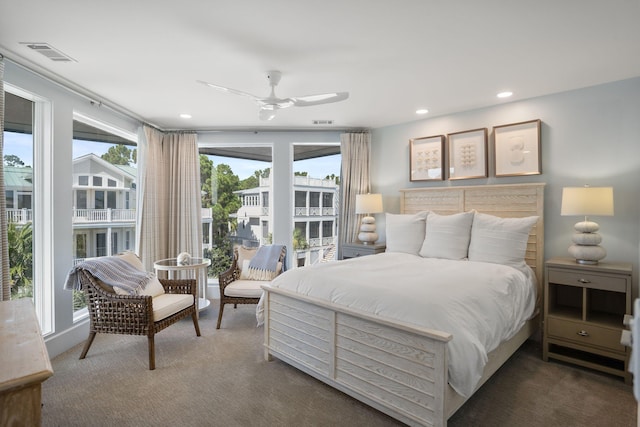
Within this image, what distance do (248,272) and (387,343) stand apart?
8.07 feet

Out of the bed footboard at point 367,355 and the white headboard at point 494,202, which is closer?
the bed footboard at point 367,355

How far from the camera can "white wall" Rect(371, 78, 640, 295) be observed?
3.07 metres

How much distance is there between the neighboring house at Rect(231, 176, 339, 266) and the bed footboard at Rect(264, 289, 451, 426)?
2256 millimetres

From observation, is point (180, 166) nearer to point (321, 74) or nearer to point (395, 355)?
point (321, 74)

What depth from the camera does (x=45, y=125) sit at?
3.14 meters

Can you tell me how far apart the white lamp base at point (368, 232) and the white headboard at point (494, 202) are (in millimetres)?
442

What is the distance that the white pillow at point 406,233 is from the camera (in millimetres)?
3883

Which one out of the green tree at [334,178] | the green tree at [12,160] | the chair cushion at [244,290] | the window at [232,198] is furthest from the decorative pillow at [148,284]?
the green tree at [334,178]

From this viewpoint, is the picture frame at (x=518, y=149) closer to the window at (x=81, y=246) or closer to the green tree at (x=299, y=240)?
the green tree at (x=299, y=240)

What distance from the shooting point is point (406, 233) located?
3.96 metres

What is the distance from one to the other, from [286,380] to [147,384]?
1036mm

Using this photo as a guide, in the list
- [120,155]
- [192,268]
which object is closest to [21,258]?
[192,268]

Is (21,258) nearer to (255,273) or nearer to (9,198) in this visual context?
(9,198)

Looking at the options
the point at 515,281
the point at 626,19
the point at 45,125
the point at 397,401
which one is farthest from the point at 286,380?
Answer: the point at 626,19
